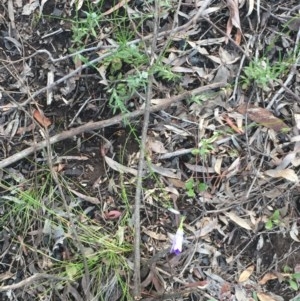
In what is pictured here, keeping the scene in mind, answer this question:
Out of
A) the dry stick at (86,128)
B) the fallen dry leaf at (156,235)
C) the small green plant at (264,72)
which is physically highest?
the small green plant at (264,72)

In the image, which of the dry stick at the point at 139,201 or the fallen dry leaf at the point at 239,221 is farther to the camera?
the fallen dry leaf at the point at 239,221

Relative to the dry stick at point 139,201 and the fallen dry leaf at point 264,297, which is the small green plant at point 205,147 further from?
the fallen dry leaf at point 264,297

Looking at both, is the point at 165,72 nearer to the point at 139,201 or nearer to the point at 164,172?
the point at 164,172

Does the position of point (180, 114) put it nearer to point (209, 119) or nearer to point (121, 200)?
point (209, 119)

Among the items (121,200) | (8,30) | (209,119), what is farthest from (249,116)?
(8,30)

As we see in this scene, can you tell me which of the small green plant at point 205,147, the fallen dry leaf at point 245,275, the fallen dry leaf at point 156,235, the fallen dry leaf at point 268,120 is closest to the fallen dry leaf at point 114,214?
the fallen dry leaf at point 156,235

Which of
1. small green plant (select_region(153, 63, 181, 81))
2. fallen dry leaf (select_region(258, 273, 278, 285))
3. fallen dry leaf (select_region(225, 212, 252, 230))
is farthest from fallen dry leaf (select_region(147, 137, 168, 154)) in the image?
fallen dry leaf (select_region(258, 273, 278, 285))

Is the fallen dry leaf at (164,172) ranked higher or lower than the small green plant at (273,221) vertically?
higher

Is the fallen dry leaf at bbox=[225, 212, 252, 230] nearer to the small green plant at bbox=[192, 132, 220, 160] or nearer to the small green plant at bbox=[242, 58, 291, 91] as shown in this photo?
the small green plant at bbox=[192, 132, 220, 160]

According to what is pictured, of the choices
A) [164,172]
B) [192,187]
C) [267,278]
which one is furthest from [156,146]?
[267,278]
